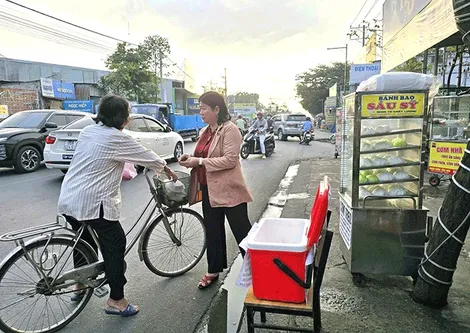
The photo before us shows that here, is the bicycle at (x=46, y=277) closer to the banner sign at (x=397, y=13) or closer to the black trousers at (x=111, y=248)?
the black trousers at (x=111, y=248)

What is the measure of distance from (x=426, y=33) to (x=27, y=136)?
31.8 feet

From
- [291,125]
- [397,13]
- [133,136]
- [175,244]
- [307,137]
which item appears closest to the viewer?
[175,244]

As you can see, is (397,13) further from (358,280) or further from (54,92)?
(54,92)

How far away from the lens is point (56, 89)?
22.4 m

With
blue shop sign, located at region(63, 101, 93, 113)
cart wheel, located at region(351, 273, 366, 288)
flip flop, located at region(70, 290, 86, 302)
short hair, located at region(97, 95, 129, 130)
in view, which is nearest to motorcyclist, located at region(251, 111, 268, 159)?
cart wheel, located at region(351, 273, 366, 288)

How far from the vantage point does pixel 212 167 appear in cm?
301

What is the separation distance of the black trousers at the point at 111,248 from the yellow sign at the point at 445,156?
6.68m

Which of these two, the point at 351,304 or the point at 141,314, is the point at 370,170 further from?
the point at 141,314

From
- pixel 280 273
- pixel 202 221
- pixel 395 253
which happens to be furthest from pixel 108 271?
pixel 395 253

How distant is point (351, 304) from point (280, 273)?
3.69 ft

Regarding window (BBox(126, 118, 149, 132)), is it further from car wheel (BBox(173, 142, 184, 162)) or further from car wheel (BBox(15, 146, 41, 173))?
car wheel (BBox(15, 146, 41, 173))

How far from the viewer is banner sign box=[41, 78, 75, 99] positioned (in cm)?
2124

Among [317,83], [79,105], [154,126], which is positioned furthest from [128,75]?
[317,83]

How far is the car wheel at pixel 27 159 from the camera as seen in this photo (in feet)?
29.9
